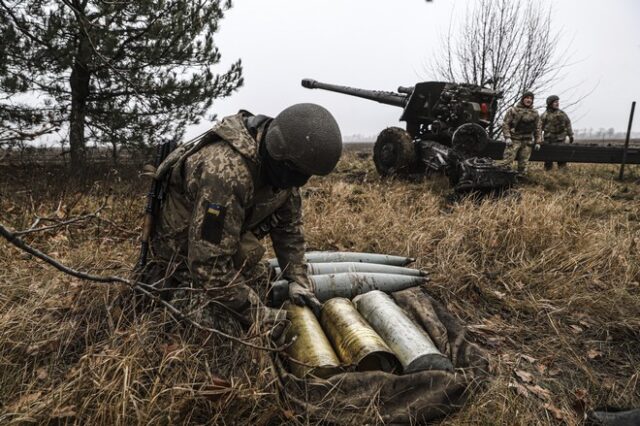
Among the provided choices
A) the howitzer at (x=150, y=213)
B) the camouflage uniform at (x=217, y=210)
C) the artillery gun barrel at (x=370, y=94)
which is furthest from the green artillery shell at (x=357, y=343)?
the artillery gun barrel at (x=370, y=94)

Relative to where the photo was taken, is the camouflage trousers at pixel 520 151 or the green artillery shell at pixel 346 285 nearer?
the green artillery shell at pixel 346 285

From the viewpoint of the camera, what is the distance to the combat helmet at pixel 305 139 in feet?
7.45

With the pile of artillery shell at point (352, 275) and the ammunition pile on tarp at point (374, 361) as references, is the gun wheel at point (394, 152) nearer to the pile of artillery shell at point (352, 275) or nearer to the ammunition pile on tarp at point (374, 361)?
the pile of artillery shell at point (352, 275)

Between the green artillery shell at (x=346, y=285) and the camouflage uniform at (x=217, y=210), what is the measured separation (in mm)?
259

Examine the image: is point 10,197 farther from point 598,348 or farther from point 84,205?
point 598,348

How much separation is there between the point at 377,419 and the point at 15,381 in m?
1.82

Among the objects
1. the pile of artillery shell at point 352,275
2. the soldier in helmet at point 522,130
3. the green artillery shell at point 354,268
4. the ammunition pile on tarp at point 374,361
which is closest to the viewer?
the ammunition pile on tarp at point 374,361

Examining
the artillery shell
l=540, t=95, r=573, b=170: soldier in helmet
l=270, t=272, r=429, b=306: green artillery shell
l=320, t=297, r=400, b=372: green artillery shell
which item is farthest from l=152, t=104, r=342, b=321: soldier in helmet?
l=540, t=95, r=573, b=170: soldier in helmet

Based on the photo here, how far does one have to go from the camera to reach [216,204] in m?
2.28

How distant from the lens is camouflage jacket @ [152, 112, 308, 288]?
2297mm

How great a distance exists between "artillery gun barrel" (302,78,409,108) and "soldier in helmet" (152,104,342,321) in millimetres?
7360

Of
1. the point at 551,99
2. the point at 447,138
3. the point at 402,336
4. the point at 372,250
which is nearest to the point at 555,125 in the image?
the point at 551,99

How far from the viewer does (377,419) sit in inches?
84.0

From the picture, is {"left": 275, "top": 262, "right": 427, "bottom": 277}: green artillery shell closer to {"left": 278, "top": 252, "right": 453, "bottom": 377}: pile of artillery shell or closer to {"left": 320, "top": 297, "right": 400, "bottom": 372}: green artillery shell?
{"left": 278, "top": 252, "right": 453, "bottom": 377}: pile of artillery shell
